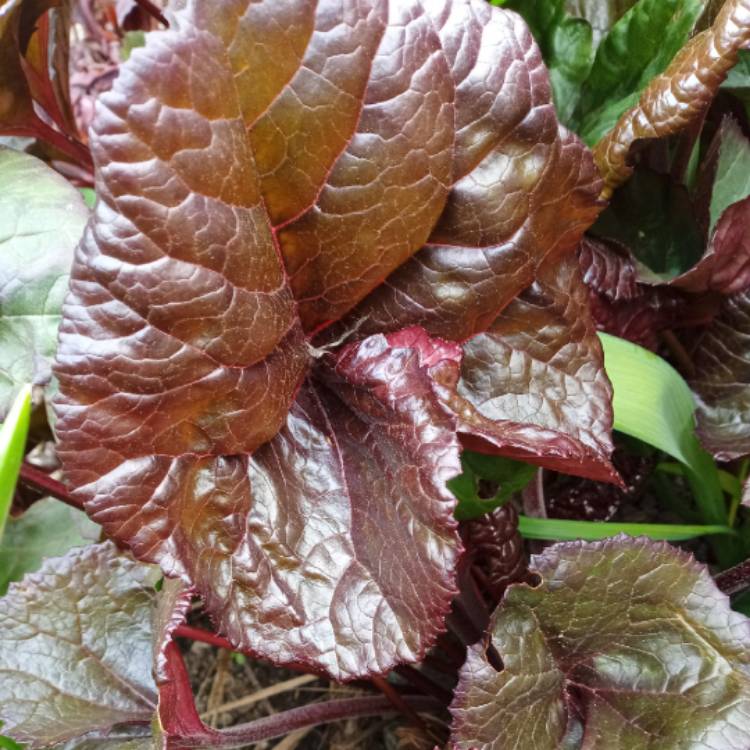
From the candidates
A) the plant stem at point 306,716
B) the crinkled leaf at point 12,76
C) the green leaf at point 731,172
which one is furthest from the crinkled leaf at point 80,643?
the green leaf at point 731,172

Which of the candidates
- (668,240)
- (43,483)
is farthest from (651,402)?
(43,483)

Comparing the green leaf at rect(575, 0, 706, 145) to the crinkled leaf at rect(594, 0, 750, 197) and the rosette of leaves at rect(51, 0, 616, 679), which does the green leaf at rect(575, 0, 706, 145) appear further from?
the rosette of leaves at rect(51, 0, 616, 679)

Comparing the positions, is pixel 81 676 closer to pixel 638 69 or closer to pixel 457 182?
pixel 457 182

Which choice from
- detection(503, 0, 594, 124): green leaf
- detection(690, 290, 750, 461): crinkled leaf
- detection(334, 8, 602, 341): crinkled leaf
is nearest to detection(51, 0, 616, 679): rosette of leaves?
detection(334, 8, 602, 341): crinkled leaf

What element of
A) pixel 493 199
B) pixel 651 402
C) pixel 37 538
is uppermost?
pixel 493 199

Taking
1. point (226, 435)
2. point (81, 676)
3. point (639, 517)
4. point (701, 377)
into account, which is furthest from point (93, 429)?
point (639, 517)

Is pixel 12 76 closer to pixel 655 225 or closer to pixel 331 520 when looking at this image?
pixel 331 520

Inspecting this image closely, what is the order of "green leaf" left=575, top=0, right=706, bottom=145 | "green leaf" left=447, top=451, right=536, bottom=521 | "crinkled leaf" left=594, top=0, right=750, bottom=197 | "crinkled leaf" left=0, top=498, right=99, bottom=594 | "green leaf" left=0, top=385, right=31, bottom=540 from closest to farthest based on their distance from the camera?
1. "green leaf" left=0, top=385, right=31, bottom=540
2. "crinkled leaf" left=594, top=0, right=750, bottom=197
3. "green leaf" left=447, top=451, right=536, bottom=521
4. "green leaf" left=575, top=0, right=706, bottom=145
5. "crinkled leaf" left=0, top=498, right=99, bottom=594
